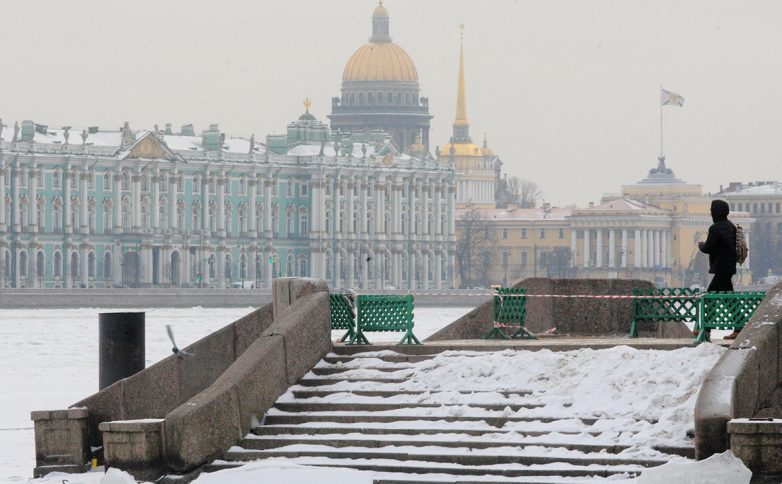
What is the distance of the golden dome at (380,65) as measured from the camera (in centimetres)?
13938

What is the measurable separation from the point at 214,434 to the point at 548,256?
388ft

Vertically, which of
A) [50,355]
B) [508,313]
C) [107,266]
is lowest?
[50,355]

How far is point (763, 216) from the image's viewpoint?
480ft

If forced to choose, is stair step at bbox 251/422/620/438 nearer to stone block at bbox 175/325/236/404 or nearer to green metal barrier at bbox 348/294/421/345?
green metal barrier at bbox 348/294/421/345

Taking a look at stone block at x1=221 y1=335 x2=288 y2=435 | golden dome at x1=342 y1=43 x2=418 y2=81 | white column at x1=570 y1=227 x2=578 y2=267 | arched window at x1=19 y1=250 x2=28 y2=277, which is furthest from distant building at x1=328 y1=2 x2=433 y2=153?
stone block at x1=221 y1=335 x2=288 y2=435

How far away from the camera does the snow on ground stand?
20094 millimetres

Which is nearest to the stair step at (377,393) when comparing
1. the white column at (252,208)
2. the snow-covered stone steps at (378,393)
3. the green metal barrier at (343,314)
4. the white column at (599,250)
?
the snow-covered stone steps at (378,393)

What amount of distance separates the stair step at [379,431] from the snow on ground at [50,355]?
1.34m

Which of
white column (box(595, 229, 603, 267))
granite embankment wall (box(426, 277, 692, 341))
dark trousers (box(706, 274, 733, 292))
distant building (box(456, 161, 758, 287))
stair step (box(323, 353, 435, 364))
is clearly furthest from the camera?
white column (box(595, 229, 603, 267))

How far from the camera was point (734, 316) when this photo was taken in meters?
15.9

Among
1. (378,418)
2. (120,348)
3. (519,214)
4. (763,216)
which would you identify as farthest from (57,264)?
(378,418)

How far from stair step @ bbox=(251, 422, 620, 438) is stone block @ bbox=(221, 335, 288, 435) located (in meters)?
0.15

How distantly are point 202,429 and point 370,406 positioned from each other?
117 centimetres

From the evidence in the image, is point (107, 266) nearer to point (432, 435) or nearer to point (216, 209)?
point (216, 209)
